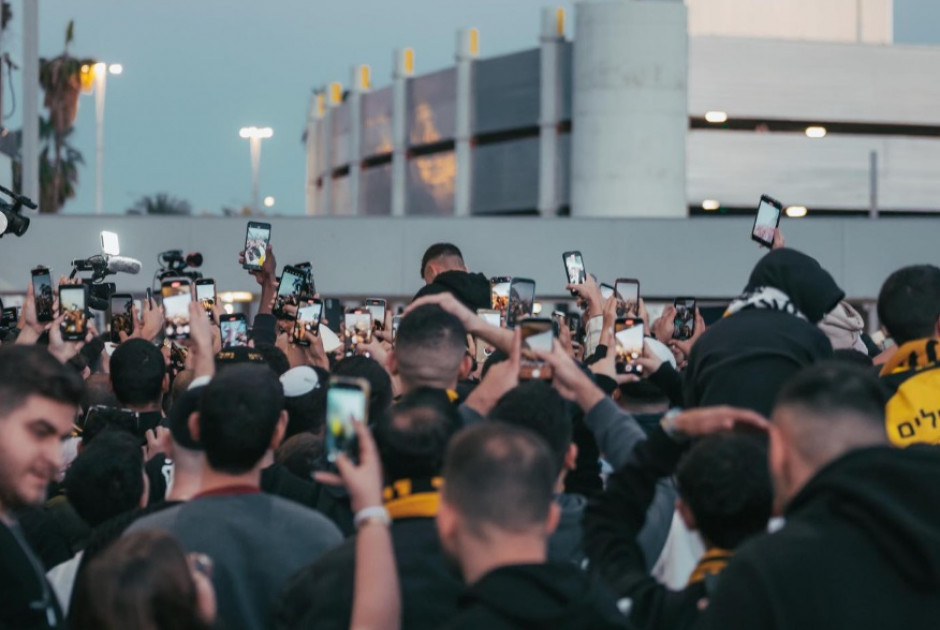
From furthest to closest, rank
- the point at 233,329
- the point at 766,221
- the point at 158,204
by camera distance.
Answer: the point at 158,204, the point at 233,329, the point at 766,221

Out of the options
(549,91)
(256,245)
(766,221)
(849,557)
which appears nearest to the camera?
(849,557)

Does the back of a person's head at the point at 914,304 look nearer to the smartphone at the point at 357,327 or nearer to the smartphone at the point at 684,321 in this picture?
the smartphone at the point at 684,321

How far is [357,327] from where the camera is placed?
9.20 m

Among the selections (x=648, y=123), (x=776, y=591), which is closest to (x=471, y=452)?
(x=776, y=591)

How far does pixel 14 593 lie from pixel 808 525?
1918 mm

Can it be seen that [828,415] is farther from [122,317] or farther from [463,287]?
[122,317]

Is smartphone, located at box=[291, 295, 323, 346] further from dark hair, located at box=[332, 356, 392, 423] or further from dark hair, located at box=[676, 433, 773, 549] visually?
dark hair, located at box=[676, 433, 773, 549]

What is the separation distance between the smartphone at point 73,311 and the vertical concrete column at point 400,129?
135 feet

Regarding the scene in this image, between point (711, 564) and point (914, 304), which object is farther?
point (914, 304)

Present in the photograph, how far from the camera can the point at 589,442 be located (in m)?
5.50

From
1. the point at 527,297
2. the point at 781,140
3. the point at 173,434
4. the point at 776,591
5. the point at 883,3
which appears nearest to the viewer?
the point at 776,591

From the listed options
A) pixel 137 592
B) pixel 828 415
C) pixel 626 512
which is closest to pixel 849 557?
pixel 828 415

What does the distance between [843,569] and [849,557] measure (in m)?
0.03

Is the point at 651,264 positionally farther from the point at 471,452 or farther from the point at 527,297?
the point at 471,452
